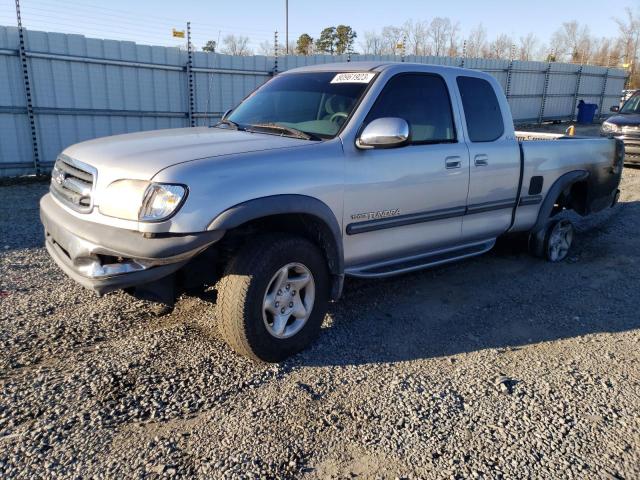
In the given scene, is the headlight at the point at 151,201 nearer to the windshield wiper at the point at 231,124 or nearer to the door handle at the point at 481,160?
the windshield wiper at the point at 231,124

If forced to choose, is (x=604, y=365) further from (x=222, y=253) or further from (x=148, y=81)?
(x=148, y=81)

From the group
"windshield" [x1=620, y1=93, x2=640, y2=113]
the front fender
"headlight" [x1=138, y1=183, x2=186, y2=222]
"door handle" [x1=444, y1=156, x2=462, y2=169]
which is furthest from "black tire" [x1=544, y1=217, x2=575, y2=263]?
"windshield" [x1=620, y1=93, x2=640, y2=113]

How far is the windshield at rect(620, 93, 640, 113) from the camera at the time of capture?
43.0ft

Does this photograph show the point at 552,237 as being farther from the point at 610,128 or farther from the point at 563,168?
the point at 610,128

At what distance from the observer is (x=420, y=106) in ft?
14.2

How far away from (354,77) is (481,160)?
1.38 metres

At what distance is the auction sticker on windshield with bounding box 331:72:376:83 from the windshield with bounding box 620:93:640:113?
1180 centimetres

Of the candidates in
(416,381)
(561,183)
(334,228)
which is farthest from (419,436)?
(561,183)

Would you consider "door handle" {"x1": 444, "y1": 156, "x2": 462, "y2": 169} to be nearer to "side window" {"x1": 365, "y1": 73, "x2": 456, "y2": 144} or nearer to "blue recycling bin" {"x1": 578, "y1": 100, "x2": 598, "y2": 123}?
"side window" {"x1": 365, "y1": 73, "x2": 456, "y2": 144}

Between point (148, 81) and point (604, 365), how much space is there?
1033cm

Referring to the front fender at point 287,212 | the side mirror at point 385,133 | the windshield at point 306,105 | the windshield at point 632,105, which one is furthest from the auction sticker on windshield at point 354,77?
the windshield at point 632,105

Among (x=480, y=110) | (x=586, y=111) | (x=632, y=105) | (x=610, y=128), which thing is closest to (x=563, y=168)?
(x=480, y=110)

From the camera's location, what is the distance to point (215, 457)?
2559 millimetres

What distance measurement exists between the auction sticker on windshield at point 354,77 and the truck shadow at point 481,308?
6.08ft
